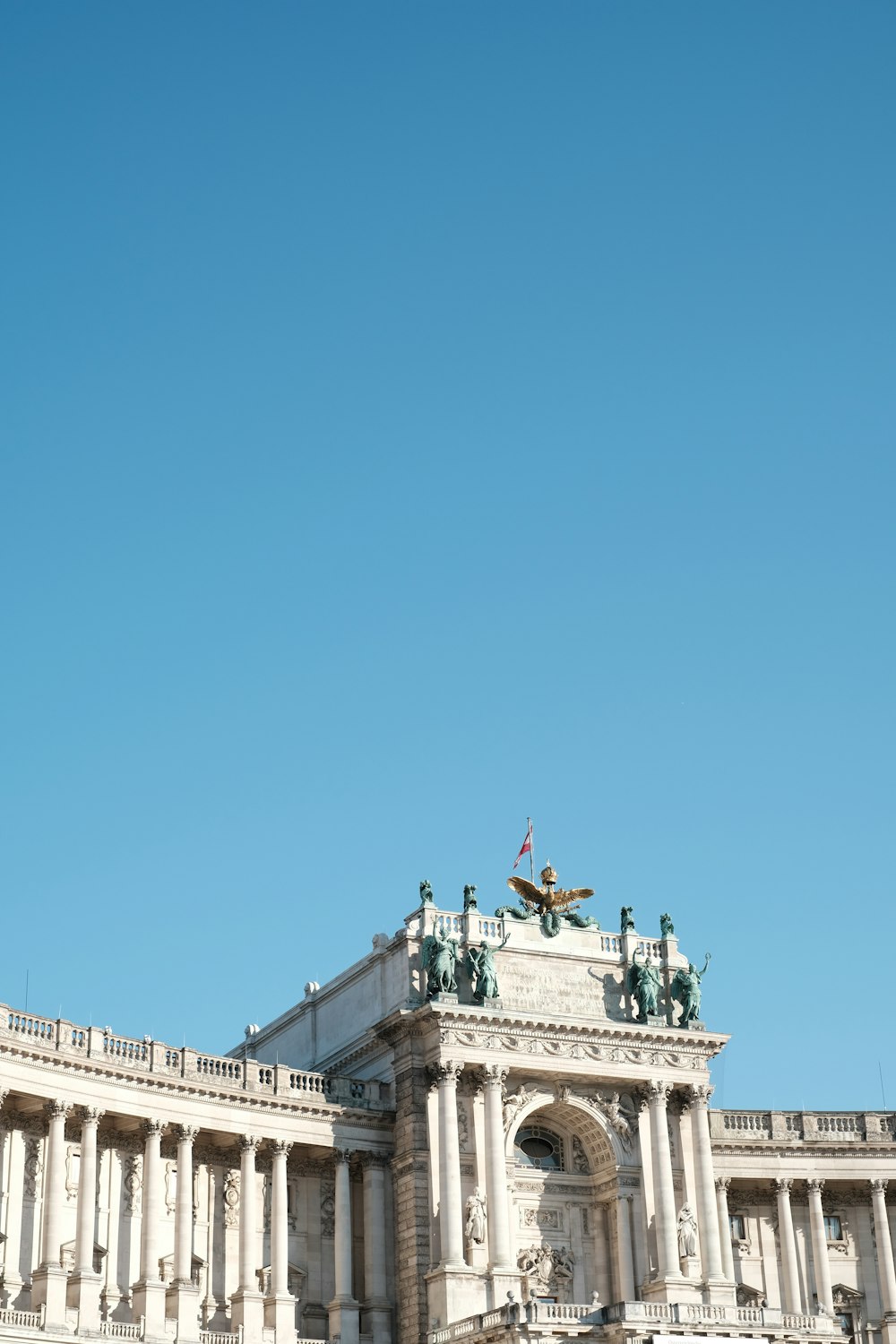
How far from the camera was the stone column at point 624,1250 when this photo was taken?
73.4 m

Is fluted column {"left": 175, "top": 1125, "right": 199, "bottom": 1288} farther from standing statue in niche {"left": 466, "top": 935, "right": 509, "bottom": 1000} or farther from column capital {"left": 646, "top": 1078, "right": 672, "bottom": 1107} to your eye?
column capital {"left": 646, "top": 1078, "right": 672, "bottom": 1107}

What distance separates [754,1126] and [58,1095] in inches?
1266

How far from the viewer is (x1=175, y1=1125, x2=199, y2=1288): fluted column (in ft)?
218

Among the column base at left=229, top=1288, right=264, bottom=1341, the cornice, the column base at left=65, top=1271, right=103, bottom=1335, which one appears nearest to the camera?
the column base at left=65, top=1271, right=103, bottom=1335

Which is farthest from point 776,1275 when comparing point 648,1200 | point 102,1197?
point 102,1197

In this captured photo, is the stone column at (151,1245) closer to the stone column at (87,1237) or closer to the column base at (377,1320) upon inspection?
the stone column at (87,1237)

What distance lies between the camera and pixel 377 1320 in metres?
70.6

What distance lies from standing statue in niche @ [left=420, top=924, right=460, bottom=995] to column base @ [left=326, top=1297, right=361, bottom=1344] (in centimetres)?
1138

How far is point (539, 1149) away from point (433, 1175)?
7.02m

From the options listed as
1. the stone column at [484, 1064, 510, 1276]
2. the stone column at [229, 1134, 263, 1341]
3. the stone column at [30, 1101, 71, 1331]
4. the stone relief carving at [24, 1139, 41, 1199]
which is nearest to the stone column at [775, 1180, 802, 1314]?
the stone column at [484, 1064, 510, 1276]

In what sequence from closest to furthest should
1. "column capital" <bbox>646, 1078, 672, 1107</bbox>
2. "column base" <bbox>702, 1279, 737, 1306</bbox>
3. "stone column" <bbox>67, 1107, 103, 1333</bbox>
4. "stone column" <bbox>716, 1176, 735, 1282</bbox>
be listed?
"stone column" <bbox>67, 1107, 103, 1333</bbox>
"column base" <bbox>702, 1279, 737, 1306</bbox>
"column capital" <bbox>646, 1078, 672, 1107</bbox>
"stone column" <bbox>716, 1176, 735, 1282</bbox>

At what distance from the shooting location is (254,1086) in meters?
71.1

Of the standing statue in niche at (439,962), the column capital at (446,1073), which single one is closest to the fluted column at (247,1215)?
the column capital at (446,1073)

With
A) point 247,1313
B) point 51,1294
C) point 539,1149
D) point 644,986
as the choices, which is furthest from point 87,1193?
point 644,986
